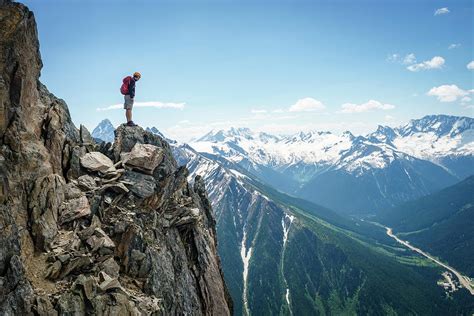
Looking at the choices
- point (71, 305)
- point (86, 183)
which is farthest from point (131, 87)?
point (71, 305)

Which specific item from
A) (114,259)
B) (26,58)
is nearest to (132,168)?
(114,259)

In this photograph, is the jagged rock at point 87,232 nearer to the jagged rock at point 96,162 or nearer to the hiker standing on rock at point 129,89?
the jagged rock at point 96,162

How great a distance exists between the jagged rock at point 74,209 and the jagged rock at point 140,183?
614cm

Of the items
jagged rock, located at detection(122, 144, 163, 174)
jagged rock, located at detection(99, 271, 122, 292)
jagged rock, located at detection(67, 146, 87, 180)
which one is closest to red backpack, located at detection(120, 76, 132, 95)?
jagged rock, located at detection(122, 144, 163, 174)

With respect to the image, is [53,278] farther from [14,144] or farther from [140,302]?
[14,144]

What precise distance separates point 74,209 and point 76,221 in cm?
108

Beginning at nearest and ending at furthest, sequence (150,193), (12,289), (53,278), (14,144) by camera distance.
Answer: (12,289) < (53,278) < (14,144) < (150,193)

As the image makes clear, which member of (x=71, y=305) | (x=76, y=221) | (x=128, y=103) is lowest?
(x=71, y=305)

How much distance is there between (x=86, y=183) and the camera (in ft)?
120

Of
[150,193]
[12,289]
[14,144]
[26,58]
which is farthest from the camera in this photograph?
[150,193]

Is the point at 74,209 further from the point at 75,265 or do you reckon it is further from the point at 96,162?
the point at 96,162

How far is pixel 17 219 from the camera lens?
29141 millimetres

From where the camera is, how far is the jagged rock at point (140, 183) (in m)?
39.7

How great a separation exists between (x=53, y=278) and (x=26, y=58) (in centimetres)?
1974
